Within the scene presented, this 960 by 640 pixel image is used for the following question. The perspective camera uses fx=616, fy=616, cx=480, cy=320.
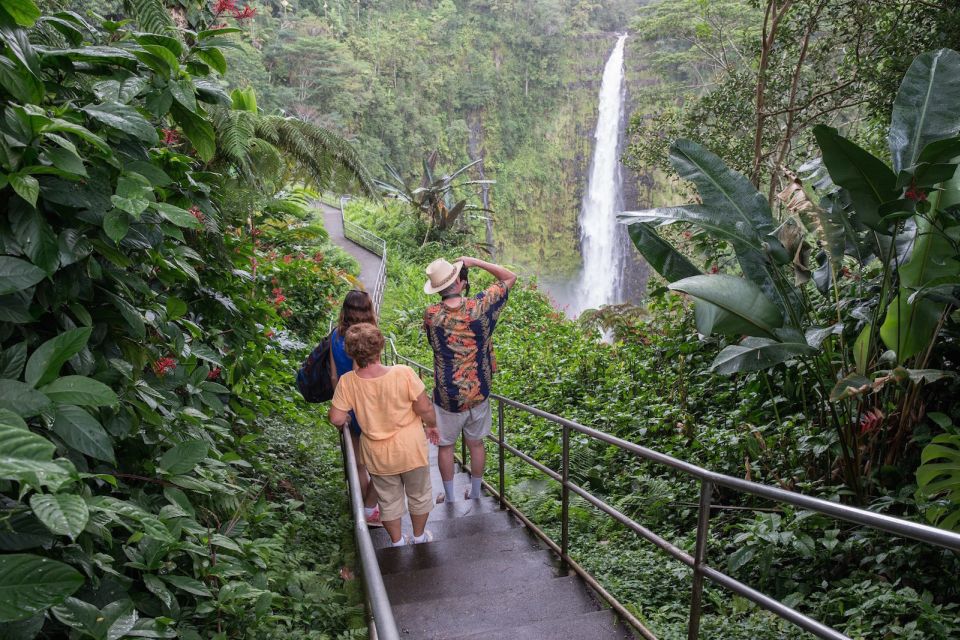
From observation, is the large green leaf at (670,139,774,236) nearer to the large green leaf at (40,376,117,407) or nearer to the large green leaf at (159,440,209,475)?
the large green leaf at (159,440,209,475)

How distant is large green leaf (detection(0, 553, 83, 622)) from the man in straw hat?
2.64 m

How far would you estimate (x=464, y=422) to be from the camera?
3.82 metres

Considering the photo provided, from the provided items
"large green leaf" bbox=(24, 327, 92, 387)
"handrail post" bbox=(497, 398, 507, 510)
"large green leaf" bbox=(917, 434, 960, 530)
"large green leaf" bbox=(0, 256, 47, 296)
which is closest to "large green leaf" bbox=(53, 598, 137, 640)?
"large green leaf" bbox=(24, 327, 92, 387)

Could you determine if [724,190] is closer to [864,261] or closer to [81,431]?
[864,261]

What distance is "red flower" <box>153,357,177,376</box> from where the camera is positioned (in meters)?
1.72

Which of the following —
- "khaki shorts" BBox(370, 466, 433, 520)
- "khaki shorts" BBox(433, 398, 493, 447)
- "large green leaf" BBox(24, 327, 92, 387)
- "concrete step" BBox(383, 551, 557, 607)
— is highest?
"large green leaf" BBox(24, 327, 92, 387)

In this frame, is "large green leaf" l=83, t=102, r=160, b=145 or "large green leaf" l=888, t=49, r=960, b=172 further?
"large green leaf" l=888, t=49, r=960, b=172

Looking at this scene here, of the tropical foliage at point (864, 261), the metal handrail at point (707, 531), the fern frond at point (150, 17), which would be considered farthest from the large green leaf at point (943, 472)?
the fern frond at point (150, 17)

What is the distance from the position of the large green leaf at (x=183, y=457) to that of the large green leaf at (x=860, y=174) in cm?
275

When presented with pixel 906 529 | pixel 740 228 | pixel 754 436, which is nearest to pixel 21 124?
pixel 906 529

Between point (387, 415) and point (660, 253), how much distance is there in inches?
69.3

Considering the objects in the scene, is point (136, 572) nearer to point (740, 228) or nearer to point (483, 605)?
point (483, 605)

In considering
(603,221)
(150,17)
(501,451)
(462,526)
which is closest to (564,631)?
(462,526)

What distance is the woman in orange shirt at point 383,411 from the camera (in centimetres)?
303
